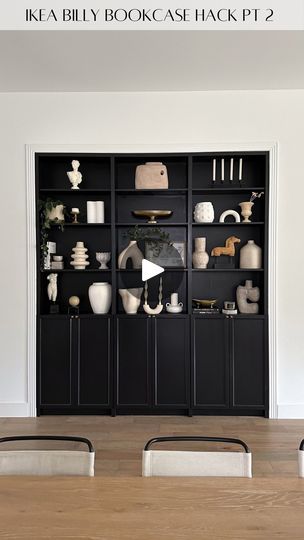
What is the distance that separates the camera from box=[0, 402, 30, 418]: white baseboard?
14.3 feet

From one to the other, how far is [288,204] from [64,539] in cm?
377

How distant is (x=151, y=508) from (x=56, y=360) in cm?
322

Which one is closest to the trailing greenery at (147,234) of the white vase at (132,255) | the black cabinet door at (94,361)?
the white vase at (132,255)

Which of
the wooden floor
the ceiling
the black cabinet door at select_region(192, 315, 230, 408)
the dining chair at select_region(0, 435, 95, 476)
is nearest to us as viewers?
the wooden floor

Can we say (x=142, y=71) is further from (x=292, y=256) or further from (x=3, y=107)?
(x=292, y=256)

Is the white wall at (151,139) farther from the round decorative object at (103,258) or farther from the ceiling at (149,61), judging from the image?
the round decorative object at (103,258)

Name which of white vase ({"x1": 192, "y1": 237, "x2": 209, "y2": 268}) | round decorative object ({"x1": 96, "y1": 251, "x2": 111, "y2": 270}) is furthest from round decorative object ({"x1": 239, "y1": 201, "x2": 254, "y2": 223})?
round decorative object ({"x1": 96, "y1": 251, "x2": 111, "y2": 270})

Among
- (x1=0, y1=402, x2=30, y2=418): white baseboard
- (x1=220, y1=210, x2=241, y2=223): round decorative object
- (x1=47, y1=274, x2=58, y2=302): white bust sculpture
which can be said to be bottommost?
(x1=0, y1=402, x2=30, y2=418): white baseboard

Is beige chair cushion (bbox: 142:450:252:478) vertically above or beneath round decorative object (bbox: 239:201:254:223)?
beneath

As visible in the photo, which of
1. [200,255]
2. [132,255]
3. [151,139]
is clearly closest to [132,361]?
[132,255]

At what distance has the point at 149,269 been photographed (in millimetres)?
4418

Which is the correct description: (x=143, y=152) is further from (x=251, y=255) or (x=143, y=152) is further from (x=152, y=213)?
(x=251, y=255)

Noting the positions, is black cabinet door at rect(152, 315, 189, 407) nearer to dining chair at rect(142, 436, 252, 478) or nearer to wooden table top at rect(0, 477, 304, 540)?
dining chair at rect(142, 436, 252, 478)

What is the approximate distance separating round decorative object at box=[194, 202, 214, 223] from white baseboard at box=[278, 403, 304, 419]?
74.3 inches
